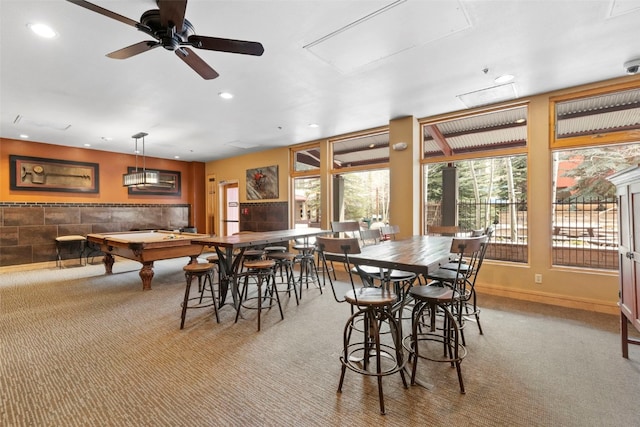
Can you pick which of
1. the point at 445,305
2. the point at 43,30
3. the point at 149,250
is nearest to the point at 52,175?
the point at 149,250

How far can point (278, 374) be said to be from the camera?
222 cm

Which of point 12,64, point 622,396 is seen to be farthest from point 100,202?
point 622,396

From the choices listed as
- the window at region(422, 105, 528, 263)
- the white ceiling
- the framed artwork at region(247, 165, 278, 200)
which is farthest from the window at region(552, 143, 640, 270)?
the framed artwork at region(247, 165, 278, 200)

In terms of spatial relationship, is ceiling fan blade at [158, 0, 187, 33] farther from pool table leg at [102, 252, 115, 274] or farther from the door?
the door

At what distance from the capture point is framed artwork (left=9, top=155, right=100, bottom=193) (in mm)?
6176

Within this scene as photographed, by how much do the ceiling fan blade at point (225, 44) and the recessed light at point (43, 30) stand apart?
1.40 m

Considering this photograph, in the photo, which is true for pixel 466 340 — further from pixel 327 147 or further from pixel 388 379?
pixel 327 147

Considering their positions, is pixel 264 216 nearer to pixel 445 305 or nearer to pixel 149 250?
pixel 149 250

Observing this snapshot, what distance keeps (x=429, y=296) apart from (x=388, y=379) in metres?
0.68

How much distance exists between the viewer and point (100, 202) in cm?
726

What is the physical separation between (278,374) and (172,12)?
8.40 feet

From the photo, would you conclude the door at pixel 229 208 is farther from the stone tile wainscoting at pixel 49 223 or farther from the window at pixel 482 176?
the window at pixel 482 176

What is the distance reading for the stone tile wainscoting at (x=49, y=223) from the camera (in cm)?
606

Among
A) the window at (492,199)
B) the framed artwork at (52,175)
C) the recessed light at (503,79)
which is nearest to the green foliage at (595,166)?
the window at (492,199)
